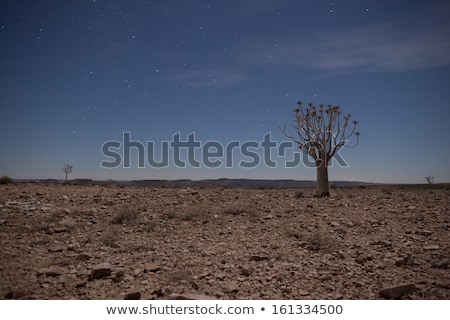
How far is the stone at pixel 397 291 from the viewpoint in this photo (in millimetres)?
3781

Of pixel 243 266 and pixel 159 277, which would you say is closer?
pixel 159 277

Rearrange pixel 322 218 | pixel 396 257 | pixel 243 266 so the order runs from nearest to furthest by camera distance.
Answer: pixel 243 266, pixel 396 257, pixel 322 218

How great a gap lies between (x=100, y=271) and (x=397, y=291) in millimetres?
3701

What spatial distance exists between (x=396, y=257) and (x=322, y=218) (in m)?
3.02

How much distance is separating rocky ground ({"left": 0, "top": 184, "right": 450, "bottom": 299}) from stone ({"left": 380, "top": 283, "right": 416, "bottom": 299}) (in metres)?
0.01

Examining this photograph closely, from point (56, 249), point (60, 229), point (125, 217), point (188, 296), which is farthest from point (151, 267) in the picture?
point (125, 217)

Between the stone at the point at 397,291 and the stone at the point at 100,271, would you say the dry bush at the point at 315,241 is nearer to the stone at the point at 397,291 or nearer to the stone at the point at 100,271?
the stone at the point at 397,291

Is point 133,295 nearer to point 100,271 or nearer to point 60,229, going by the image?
point 100,271

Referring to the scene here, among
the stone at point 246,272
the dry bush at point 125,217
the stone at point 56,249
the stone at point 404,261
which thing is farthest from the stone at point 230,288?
the dry bush at point 125,217

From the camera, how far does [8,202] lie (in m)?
8.02
